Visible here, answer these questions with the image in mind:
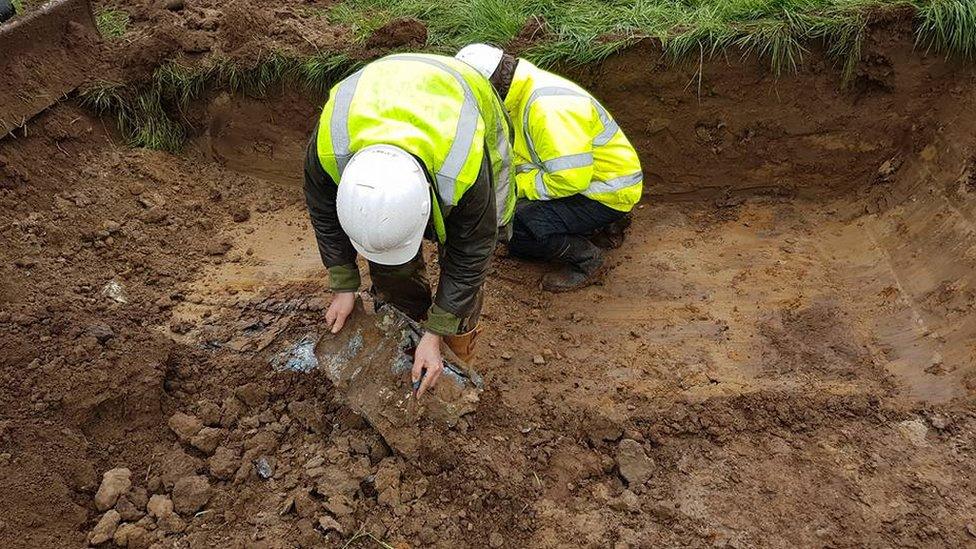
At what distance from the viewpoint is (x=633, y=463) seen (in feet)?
9.05

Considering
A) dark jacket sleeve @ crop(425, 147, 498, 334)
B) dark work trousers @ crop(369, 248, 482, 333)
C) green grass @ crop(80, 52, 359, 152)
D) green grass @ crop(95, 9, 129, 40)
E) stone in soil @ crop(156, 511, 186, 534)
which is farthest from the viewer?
green grass @ crop(95, 9, 129, 40)

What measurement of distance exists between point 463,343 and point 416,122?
1240 mm

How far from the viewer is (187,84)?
4.25 m

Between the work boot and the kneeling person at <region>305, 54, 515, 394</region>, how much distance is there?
124 centimetres

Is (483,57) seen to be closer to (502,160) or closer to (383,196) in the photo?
(502,160)

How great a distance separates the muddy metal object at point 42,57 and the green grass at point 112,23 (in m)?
0.16

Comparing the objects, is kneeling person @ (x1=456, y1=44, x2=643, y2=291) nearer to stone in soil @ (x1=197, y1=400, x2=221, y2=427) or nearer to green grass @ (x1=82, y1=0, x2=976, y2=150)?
green grass @ (x1=82, y1=0, x2=976, y2=150)

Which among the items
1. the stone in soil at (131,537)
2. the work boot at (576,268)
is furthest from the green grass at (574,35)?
the stone in soil at (131,537)

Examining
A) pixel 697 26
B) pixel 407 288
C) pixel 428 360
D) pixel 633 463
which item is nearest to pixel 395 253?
pixel 428 360

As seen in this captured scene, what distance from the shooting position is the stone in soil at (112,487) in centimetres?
240

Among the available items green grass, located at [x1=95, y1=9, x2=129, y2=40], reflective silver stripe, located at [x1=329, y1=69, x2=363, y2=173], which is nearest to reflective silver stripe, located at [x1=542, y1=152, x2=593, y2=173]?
reflective silver stripe, located at [x1=329, y1=69, x2=363, y2=173]

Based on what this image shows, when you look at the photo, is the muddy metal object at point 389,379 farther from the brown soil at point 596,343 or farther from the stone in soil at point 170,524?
the stone in soil at point 170,524

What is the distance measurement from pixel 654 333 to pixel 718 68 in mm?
1655

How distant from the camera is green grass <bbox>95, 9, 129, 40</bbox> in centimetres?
459
